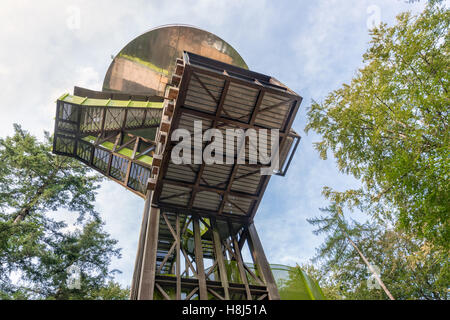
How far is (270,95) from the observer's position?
1031 centimetres

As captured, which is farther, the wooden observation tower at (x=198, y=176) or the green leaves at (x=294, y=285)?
the green leaves at (x=294, y=285)

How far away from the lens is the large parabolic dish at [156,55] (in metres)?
19.5

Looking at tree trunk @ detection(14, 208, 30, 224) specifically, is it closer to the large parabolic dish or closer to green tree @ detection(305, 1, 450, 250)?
the large parabolic dish

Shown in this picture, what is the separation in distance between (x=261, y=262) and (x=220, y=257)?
1.61 meters

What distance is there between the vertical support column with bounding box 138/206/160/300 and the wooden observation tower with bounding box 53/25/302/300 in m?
0.03

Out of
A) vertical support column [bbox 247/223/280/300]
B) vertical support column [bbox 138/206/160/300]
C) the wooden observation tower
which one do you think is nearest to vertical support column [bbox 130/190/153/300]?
the wooden observation tower

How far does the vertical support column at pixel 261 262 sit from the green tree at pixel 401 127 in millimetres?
3509

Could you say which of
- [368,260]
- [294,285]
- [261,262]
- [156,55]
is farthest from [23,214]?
[368,260]

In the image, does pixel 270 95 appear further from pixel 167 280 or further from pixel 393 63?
pixel 167 280

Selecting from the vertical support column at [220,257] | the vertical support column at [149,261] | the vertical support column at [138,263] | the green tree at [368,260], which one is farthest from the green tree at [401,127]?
the green tree at [368,260]

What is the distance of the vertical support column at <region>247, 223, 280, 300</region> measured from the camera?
10286 millimetres

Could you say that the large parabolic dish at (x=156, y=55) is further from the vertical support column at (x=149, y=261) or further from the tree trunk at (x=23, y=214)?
the vertical support column at (x=149, y=261)
